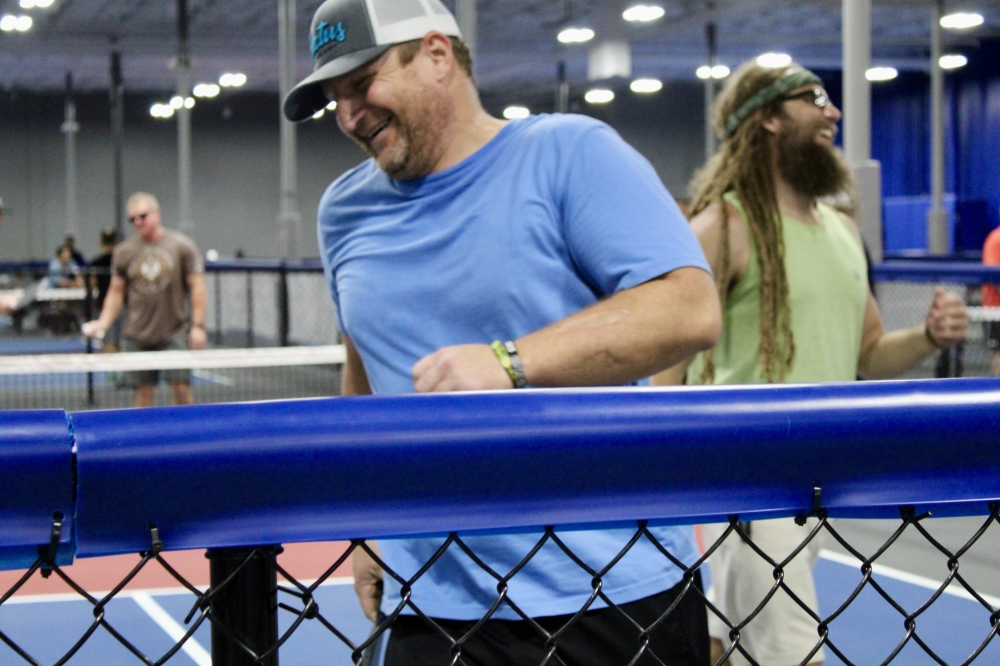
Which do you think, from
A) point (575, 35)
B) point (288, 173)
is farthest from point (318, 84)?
point (575, 35)

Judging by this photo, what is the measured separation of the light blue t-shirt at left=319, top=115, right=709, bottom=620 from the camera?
1.83 m

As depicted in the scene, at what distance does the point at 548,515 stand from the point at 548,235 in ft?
3.06

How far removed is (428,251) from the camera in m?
2.00

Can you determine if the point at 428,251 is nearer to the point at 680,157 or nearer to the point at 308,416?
the point at 308,416

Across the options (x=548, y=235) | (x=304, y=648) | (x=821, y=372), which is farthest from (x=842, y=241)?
(x=304, y=648)

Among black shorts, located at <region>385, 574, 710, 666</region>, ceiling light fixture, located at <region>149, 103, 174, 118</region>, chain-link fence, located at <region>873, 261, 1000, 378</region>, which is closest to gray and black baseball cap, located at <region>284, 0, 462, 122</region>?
black shorts, located at <region>385, 574, 710, 666</region>

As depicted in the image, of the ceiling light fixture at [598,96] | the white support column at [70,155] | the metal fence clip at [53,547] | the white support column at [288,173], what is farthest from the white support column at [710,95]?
the metal fence clip at [53,547]

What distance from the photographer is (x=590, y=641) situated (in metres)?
1.85

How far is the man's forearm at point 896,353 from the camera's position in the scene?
3.19 meters

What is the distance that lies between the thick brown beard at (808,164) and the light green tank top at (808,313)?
0.13 metres

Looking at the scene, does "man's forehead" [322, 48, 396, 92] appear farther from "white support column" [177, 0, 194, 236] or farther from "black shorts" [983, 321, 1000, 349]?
"white support column" [177, 0, 194, 236]

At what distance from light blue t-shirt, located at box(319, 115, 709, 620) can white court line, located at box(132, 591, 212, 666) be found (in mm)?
2947

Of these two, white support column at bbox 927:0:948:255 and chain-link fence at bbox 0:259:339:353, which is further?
white support column at bbox 927:0:948:255

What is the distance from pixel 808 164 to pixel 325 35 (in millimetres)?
1607
